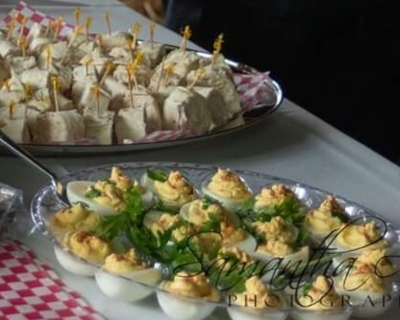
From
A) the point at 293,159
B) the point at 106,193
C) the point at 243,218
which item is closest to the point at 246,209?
the point at 243,218

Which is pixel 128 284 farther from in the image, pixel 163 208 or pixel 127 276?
pixel 163 208

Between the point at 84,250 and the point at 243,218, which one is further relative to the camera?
the point at 243,218

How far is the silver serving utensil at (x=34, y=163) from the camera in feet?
3.29

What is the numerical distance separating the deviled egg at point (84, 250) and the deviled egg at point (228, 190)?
0.16 meters

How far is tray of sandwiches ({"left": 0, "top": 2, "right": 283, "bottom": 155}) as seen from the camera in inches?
46.1

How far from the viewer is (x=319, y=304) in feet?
2.81

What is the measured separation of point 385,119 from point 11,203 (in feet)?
4.34

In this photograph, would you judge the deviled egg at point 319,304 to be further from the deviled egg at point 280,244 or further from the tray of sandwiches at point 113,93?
the tray of sandwiches at point 113,93

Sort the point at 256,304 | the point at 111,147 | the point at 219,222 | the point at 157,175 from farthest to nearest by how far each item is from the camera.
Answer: the point at 111,147 < the point at 157,175 < the point at 219,222 < the point at 256,304

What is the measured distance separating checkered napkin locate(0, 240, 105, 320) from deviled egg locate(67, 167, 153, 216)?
0.22 feet

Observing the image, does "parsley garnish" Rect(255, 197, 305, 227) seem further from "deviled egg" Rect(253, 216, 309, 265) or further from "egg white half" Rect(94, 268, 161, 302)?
"egg white half" Rect(94, 268, 161, 302)

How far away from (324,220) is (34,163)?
287 mm

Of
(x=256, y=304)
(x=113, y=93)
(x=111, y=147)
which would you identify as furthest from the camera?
(x=113, y=93)

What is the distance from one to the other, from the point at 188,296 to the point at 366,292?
148mm
